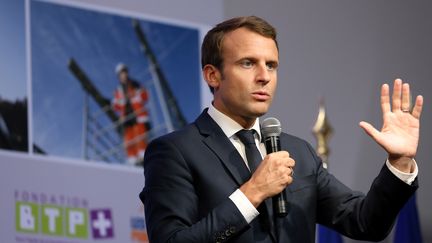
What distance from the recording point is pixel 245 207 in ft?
7.73

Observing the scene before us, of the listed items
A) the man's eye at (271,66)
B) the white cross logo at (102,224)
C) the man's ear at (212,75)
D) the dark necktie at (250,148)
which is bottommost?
the white cross logo at (102,224)

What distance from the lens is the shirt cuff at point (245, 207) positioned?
2.35 meters

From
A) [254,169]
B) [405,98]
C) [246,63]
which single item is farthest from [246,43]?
[405,98]

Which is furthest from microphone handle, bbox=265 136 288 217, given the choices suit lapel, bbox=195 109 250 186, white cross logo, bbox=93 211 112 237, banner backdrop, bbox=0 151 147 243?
white cross logo, bbox=93 211 112 237

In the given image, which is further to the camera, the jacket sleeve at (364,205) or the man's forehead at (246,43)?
the man's forehead at (246,43)

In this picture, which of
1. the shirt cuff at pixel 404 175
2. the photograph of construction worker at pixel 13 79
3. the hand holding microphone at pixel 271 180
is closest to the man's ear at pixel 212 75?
the hand holding microphone at pixel 271 180

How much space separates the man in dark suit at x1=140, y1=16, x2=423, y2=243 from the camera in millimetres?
2365

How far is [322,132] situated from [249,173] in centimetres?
351

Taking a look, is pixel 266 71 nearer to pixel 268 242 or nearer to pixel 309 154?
pixel 309 154

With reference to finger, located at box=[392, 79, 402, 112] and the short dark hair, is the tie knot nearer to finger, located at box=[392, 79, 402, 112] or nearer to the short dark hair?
the short dark hair

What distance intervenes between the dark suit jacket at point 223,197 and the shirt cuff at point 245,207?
0.01 metres

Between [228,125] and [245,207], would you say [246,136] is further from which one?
[245,207]

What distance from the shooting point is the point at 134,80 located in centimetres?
521

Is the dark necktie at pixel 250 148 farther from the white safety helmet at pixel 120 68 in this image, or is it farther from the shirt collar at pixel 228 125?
the white safety helmet at pixel 120 68
